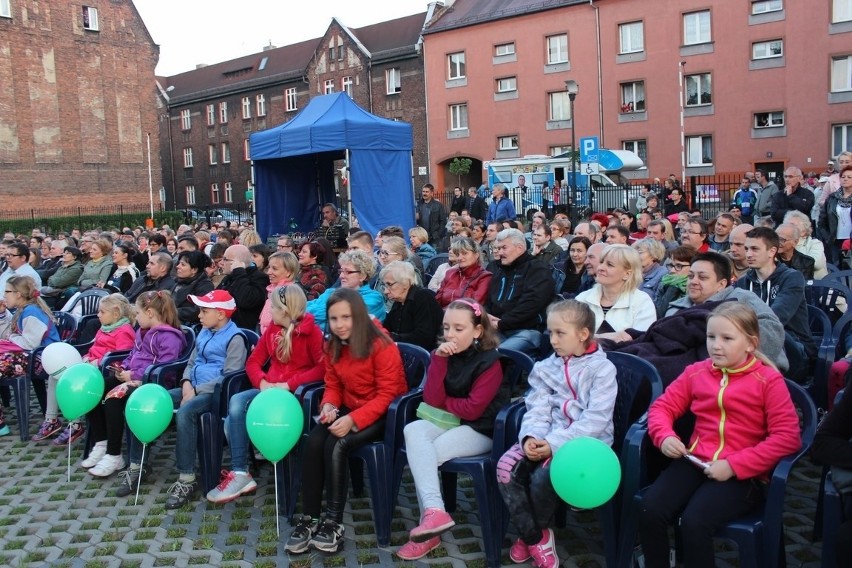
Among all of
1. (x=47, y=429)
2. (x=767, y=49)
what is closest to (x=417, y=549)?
(x=47, y=429)

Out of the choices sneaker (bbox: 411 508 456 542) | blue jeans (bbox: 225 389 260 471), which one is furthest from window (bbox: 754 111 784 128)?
sneaker (bbox: 411 508 456 542)

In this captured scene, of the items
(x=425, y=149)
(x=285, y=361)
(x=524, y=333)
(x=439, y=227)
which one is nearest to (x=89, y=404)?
(x=285, y=361)

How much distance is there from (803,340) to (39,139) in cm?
3514

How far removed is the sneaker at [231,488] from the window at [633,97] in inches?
1187

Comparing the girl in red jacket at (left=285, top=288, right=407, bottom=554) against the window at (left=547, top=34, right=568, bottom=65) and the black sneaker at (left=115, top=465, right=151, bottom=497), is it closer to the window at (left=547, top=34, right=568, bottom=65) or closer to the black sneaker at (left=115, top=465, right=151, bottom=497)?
the black sneaker at (left=115, top=465, right=151, bottom=497)

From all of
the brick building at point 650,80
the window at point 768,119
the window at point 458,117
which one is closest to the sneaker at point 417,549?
the brick building at point 650,80

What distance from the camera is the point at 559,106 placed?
1350 inches

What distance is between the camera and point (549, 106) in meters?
34.5

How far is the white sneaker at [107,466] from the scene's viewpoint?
221 inches

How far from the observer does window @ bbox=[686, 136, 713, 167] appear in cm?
3128

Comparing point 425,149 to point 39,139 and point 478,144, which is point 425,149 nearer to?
point 478,144

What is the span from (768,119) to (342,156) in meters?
20.4

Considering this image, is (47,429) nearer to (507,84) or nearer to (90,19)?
(507,84)

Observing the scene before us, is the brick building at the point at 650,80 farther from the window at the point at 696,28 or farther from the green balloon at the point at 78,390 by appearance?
the green balloon at the point at 78,390
